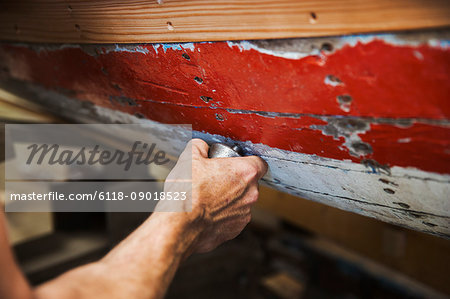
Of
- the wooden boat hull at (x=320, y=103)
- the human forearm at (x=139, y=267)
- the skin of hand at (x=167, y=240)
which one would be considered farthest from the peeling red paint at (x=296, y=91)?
the human forearm at (x=139, y=267)

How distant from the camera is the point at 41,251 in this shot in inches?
78.4

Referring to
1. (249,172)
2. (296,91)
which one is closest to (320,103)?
(296,91)

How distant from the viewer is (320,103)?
72 cm

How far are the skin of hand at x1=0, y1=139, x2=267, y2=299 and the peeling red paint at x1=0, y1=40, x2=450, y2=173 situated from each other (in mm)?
135

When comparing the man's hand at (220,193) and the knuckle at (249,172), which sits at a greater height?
the knuckle at (249,172)

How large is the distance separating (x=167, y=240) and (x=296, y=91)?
1.38 feet

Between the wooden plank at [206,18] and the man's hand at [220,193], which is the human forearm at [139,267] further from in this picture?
the wooden plank at [206,18]

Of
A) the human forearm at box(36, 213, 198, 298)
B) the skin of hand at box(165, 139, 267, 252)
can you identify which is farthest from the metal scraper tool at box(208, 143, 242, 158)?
the human forearm at box(36, 213, 198, 298)

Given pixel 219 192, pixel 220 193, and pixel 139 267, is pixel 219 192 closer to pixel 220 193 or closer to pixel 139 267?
pixel 220 193

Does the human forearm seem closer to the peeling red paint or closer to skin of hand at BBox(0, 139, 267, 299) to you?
skin of hand at BBox(0, 139, 267, 299)

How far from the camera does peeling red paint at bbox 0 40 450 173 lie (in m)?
0.59

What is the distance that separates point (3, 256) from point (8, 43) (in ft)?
3.59

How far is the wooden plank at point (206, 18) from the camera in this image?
55 centimetres

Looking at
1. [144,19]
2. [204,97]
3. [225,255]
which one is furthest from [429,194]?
[225,255]
